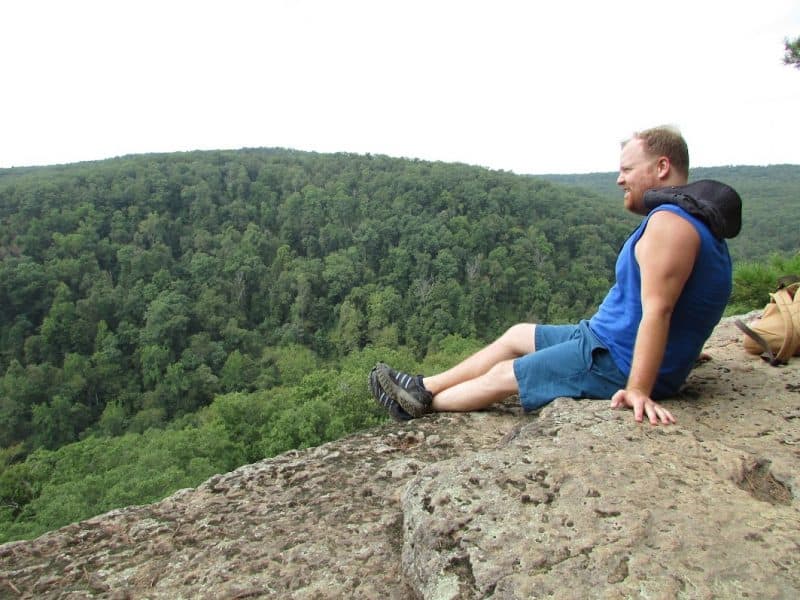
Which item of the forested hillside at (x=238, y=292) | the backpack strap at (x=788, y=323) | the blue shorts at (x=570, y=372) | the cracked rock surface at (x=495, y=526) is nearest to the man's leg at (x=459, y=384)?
the blue shorts at (x=570, y=372)

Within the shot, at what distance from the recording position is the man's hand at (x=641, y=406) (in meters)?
2.27

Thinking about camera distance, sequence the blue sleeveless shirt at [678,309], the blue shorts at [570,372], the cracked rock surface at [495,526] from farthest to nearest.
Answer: the blue shorts at [570,372]
the blue sleeveless shirt at [678,309]
the cracked rock surface at [495,526]

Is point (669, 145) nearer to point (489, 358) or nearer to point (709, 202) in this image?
point (709, 202)

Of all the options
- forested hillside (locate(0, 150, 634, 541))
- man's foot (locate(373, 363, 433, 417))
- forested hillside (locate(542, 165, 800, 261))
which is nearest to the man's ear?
man's foot (locate(373, 363, 433, 417))

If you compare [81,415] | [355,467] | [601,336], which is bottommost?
[81,415]

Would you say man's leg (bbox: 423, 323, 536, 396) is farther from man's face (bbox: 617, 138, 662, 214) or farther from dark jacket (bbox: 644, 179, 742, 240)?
dark jacket (bbox: 644, 179, 742, 240)

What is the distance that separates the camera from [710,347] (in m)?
3.96

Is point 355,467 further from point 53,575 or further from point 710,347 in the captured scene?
point 710,347

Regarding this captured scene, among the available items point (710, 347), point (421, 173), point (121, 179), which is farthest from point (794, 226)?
point (121, 179)

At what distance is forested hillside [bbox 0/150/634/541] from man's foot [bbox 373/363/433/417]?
15.0 meters

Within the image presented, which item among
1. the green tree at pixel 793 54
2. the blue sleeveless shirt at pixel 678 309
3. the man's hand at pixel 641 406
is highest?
the green tree at pixel 793 54

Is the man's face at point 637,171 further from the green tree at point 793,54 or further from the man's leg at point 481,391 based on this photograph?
the green tree at point 793,54

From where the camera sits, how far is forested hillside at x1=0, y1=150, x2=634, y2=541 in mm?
22578

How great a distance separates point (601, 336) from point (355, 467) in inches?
54.2
